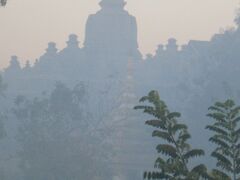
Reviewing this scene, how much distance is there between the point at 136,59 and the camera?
70.8m

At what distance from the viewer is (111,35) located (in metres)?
77.3

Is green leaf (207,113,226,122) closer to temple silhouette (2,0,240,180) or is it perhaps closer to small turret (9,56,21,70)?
temple silhouette (2,0,240,180)

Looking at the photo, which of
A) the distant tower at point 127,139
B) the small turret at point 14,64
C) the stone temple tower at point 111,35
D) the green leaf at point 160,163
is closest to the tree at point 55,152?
the distant tower at point 127,139

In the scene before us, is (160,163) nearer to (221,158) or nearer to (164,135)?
(164,135)

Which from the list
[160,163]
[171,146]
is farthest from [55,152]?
[160,163]

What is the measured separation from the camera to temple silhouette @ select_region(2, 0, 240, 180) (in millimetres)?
50422

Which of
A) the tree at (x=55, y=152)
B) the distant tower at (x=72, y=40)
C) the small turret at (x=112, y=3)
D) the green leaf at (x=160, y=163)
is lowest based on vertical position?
the green leaf at (x=160, y=163)

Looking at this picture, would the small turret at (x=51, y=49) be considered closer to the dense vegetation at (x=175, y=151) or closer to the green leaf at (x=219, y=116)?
the green leaf at (x=219, y=116)

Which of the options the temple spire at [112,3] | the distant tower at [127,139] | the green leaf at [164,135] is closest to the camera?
the green leaf at [164,135]

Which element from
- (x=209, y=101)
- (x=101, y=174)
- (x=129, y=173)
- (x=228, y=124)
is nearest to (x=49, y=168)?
(x=101, y=174)

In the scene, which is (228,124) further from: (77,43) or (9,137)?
(77,43)

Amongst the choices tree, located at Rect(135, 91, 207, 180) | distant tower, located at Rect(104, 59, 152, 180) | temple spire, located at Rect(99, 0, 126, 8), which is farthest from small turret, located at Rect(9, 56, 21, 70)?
tree, located at Rect(135, 91, 207, 180)

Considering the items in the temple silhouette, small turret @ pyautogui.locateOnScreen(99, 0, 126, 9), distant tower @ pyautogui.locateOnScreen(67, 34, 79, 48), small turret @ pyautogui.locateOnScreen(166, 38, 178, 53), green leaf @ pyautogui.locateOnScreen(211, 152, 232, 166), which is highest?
small turret @ pyautogui.locateOnScreen(99, 0, 126, 9)

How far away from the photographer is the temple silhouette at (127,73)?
5042 centimetres
